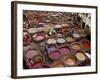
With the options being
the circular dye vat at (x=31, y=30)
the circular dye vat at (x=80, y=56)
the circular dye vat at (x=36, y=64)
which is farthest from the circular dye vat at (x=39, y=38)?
the circular dye vat at (x=80, y=56)

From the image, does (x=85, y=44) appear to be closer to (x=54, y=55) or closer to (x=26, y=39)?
(x=54, y=55)

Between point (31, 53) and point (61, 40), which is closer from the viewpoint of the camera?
point (31, 53)

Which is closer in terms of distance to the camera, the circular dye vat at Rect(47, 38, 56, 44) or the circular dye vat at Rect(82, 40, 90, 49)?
the circular dye vat at Rect(47, 38, 56, 44)

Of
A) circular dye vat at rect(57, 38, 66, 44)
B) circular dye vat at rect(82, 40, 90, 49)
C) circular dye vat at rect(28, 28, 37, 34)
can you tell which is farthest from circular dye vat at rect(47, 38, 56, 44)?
circular dye vat at rect(82, 40, 90, 49)

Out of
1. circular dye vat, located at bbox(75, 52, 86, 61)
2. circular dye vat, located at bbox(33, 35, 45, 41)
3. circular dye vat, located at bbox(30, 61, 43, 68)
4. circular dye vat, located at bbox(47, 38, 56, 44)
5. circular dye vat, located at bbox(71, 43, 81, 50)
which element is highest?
circular dye vat, located at bbox(33, 35, 45, 41)

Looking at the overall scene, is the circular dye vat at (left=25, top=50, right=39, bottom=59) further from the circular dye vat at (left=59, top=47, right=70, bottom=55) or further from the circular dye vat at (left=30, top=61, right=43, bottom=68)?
the circular dye vat at (left=59, top=47, right=70, bottom=55)

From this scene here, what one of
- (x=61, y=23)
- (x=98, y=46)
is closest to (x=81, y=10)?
(x=61, y=23)

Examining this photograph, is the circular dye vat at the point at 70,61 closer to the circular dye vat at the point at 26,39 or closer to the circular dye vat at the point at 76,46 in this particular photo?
the circular dye vat at the point at 76,46

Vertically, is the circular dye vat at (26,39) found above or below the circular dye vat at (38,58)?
above

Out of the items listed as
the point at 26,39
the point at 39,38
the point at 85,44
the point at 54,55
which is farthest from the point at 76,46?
the point at 26,39

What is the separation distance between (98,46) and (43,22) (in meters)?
0.57

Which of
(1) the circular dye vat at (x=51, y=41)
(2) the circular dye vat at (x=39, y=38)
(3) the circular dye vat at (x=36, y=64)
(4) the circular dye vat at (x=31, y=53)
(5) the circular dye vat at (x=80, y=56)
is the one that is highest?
(2) the circular dye vat at (x=39, y=38)

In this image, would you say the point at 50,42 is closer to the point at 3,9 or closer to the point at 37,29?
the point at 37,29

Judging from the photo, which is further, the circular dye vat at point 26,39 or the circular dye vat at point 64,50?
the circular dye vat at point 64,50
